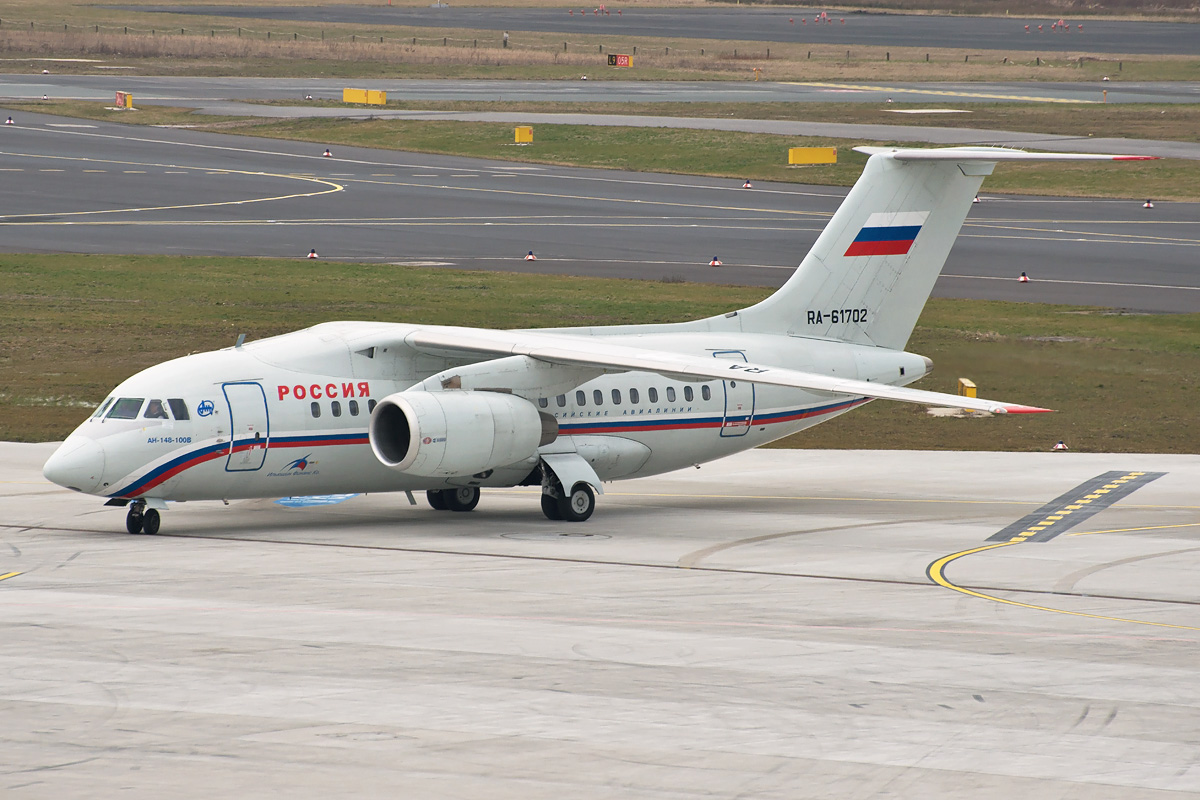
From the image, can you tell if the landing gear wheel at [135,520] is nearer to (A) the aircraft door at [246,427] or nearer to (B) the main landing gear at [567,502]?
(A) the aircraft door at [246,427]

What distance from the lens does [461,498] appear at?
28562 millimetres

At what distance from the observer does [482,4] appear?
184 m

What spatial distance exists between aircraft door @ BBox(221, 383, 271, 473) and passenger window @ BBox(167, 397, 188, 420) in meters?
0.67

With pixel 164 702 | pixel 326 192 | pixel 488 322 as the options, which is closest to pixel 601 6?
pixel 326 192

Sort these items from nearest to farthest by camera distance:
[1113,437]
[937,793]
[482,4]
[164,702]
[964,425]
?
[937,793]
[164,702]
[1113,437]
[964,425]
[482,4]

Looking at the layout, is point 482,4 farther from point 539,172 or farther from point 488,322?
point 488,322

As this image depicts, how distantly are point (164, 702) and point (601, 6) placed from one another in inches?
6960

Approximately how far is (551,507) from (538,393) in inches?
76.4

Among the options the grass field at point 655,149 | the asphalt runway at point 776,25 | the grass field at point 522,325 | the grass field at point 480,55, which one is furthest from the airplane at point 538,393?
the asphalt runway at point 776,25

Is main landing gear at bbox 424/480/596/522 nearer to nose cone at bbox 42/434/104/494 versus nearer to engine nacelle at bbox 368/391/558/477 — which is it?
engine nacelle at bbox 368/391/558/477

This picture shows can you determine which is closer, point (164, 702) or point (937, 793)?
point (937, 793)

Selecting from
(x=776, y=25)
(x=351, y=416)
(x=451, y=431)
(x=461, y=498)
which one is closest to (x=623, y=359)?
(x=451, y=431)

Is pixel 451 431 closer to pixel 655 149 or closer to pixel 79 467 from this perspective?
pixel 79 467

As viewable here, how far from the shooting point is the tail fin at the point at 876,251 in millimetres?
30438
